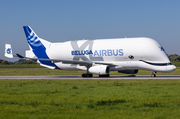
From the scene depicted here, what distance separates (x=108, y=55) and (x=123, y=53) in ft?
7.66

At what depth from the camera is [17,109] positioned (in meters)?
11.5

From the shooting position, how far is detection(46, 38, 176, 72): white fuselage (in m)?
33.4

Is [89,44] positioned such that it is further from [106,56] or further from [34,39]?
[34,39]

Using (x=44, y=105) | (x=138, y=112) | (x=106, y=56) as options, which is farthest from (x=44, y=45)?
(x=138, y=112)

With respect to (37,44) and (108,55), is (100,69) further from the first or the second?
(37,44)

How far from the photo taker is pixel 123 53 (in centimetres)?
3481

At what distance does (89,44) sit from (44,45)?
9014 mm

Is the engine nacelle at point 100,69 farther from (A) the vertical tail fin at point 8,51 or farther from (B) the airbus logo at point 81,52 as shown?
(A) the vertical tail fin at point 8,51

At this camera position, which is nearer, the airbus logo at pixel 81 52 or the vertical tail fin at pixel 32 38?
the airbus logo at pixel 81 52

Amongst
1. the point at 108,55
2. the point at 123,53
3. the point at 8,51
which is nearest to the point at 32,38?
the point at 8,51

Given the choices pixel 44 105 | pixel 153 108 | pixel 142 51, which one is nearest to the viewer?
pixel 153 108

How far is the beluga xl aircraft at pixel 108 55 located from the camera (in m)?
33.6

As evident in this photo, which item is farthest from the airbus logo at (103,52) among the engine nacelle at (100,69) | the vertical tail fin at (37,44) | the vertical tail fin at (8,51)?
the vertical tail fin at (8,51)

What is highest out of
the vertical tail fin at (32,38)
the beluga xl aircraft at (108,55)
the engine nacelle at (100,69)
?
the vertical tail fin at (32,38)
